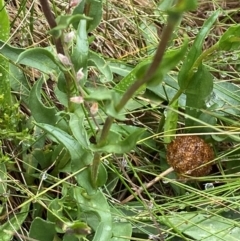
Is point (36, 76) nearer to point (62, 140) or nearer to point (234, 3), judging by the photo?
point (62, 140)

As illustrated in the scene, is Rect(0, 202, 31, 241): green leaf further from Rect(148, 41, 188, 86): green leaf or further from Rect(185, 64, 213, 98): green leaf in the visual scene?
Rect(148, 41, 188, 86): green leaf

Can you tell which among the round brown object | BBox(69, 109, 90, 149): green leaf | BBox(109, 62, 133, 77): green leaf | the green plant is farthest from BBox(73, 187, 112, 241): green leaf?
BBox(109, 62, 133, 77): green leaf

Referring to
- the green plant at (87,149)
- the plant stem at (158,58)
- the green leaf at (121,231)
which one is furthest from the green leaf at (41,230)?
the plant stem at (158,58)

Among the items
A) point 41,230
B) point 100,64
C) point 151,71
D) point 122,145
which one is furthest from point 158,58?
point 41,230

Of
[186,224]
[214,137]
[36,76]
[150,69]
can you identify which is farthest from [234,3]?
[150,69]

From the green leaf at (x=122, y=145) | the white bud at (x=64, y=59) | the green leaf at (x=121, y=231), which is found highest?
the white bud at (x=64, y=59)

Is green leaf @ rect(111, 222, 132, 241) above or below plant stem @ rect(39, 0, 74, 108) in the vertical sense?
below

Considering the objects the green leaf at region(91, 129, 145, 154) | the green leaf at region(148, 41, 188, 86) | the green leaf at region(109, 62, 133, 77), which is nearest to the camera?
the green leaf at region(148, 41, 188, 86)

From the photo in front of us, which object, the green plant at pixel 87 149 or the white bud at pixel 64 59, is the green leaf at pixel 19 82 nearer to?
the green plant at pixel 87 149
